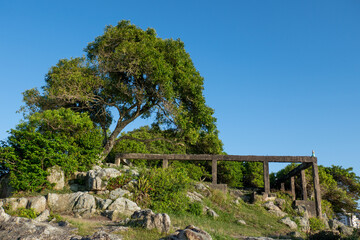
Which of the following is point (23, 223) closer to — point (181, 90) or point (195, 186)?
point (195, 186)

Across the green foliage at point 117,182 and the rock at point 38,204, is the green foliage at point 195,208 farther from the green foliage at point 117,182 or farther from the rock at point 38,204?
the rock at point 38,204

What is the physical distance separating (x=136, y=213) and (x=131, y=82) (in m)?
14.9

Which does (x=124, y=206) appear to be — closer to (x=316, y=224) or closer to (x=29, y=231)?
(x=29, y=231)

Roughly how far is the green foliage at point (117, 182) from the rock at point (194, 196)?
4075 millimetres

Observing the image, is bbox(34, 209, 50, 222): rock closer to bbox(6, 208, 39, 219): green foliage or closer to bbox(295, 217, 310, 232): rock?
bbox(6, 208, 39, 219): green foliage

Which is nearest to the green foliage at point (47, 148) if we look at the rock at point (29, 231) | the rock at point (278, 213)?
the rock at point (29, 231)

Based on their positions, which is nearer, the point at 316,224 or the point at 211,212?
the point at 211,212

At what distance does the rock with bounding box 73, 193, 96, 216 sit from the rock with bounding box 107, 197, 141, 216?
2.63ft

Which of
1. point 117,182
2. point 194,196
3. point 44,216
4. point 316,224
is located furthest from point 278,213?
point 44,216

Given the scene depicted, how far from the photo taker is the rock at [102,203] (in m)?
13.5

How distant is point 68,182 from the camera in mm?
17047

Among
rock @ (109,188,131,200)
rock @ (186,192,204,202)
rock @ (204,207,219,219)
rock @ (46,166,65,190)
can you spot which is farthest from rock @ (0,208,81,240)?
rock @ (186,192,204,202)

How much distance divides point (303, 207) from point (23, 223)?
18.9 m

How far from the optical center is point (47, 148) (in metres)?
15.9
